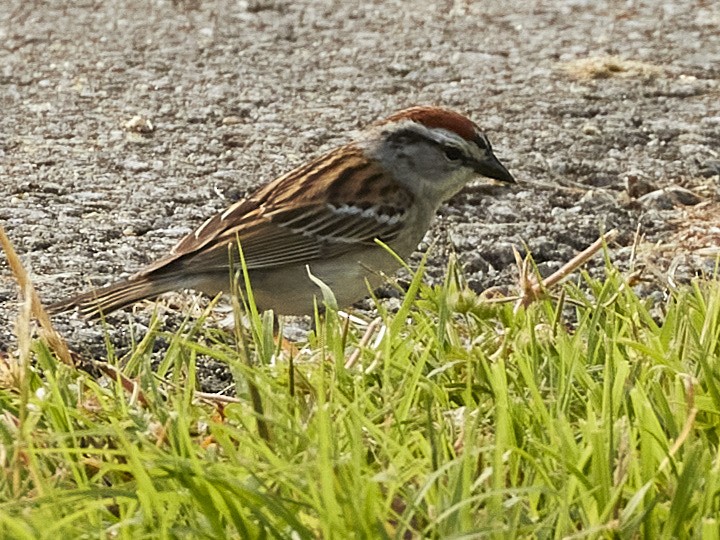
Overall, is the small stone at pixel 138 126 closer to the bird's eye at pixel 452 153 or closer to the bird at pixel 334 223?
the bird at pixel 334 223

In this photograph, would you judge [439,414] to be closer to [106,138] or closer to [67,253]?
[67,253]

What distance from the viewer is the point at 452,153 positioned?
515 cm

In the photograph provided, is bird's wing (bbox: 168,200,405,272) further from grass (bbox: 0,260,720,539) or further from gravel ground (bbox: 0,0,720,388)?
grass (bbox: 0,260,720,539)

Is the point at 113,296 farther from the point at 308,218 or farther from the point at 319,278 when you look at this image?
the point at 308,218

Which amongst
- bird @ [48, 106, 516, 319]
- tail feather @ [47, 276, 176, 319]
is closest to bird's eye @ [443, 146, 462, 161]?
bird @ [48, 106, 516, 319]

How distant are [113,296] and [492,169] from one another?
5.18 feet

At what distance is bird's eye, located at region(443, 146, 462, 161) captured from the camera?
16.8 ft

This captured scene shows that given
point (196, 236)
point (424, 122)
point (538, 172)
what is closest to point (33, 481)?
point (196, 236)

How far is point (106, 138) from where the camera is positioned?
20.6 feet

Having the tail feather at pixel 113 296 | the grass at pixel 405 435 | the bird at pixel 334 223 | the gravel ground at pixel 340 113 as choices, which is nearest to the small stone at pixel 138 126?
the gravel ground at pixel 340 113

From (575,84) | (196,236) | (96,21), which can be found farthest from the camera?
(96,21)

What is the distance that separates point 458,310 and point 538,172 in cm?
260

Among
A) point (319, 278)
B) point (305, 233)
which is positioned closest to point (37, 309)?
point (319, 278)

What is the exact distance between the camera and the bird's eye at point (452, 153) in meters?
5.13
